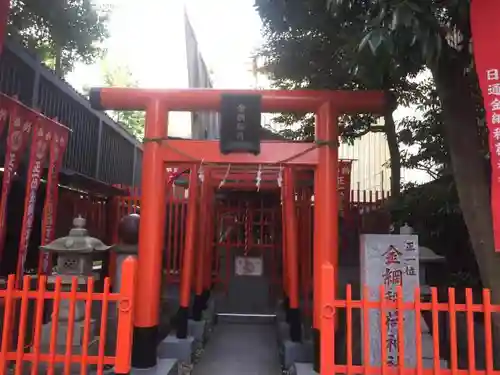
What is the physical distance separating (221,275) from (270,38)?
204 inches

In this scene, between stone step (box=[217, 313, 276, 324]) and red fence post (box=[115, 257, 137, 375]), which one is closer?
red fence post (box=[115, 257, 137, 375])

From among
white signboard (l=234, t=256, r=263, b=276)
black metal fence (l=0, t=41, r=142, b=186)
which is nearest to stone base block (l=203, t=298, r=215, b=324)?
white signboard (l=234, t=256, r=263, b=276)

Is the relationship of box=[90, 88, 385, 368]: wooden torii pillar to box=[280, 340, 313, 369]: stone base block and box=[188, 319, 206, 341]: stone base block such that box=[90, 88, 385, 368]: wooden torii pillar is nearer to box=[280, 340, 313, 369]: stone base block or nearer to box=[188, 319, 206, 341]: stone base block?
box=[280, 340, 313, 369]: stone base block

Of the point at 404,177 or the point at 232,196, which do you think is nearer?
the point at 232,196

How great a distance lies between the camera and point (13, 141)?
5.29 metres

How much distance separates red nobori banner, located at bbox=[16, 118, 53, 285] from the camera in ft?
18.0

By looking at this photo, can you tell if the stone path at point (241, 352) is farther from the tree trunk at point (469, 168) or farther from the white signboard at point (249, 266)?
the tree trunk at point (469, 168)

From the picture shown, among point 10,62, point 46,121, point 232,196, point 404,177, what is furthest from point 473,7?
point 404,177

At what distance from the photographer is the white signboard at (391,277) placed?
468 cm

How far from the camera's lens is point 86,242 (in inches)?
200

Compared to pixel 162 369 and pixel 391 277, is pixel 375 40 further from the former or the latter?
pixel 162 369

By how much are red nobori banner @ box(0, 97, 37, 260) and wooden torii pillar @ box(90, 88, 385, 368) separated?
2.62ft

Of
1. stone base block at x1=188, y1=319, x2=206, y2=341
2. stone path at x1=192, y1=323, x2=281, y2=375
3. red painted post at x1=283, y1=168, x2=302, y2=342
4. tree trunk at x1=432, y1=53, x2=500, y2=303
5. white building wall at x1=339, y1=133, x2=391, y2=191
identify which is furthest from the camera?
white building wall at x1=339, y1=133, x2=391, y2=191

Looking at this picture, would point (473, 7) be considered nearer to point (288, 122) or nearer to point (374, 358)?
point (374, 358)
